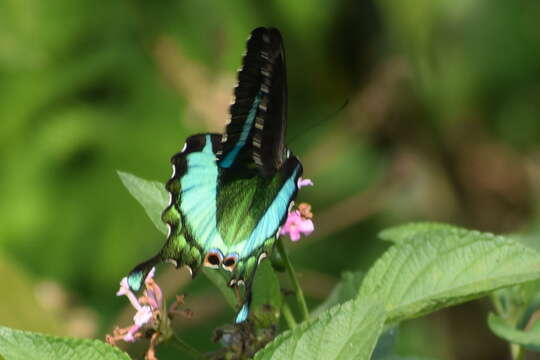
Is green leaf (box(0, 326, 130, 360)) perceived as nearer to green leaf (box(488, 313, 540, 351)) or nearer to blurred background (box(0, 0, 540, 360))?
green leaf (box(488, 313, 540, 351))

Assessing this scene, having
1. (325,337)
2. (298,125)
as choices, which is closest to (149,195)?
(325,337)

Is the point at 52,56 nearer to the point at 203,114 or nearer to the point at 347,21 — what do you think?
the point at 203,114

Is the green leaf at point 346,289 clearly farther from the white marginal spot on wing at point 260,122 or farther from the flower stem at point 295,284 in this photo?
the white marginal spot on wing at point 260,122

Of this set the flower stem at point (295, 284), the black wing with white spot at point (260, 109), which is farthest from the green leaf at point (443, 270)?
the black wing with white spot at point (260, 109)

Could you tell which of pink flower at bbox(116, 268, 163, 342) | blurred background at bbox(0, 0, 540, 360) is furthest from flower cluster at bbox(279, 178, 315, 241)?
blurred background at bbox(0, 0, 540, 360)

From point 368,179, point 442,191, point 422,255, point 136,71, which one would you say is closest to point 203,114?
point 136,71

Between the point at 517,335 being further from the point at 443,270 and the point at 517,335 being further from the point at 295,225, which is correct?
the point at 295,225

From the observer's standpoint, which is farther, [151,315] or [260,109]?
[260,109]
